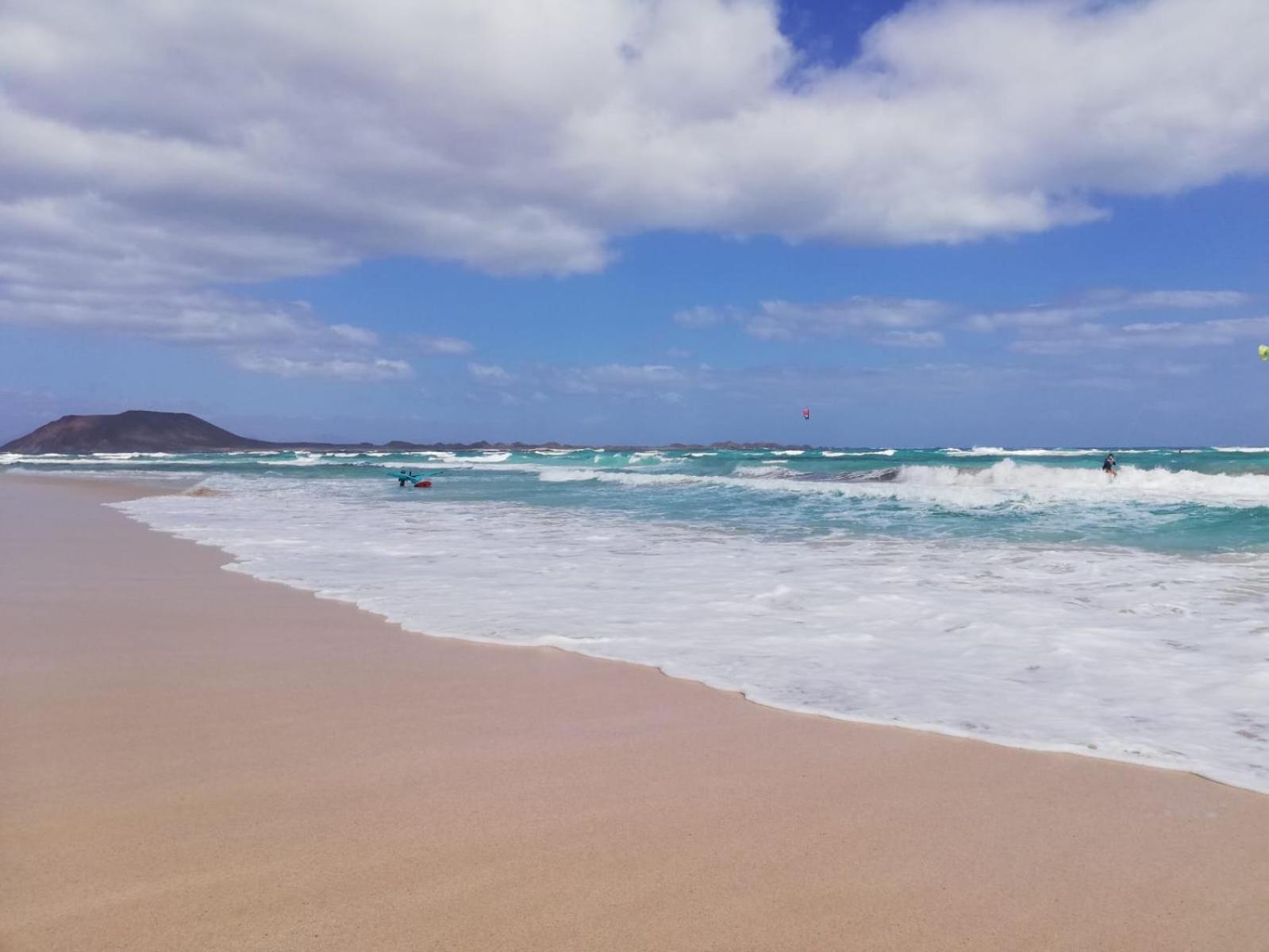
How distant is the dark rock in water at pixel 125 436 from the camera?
102250 mm

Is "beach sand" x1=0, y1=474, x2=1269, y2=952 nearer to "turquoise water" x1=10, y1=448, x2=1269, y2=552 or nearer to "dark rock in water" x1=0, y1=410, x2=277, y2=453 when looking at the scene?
"turquoise water" x1=10, y1=448, x2=1269, y2=552

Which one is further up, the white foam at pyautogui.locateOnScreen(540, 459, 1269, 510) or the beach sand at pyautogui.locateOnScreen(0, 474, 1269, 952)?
the white foam at pyautogui.locateOnScreen(540, 459, 1269, 510)

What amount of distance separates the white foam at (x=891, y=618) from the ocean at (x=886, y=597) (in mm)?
24

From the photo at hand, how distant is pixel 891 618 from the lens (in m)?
5.92

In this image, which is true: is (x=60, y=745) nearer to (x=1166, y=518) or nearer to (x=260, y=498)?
(x=1166, y=518)

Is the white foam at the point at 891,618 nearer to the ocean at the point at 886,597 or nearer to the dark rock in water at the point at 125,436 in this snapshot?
the ocean at the point at 886,597

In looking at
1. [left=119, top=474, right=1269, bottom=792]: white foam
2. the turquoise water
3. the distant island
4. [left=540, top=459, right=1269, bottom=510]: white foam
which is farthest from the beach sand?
the distant island

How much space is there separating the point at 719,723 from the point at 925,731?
85 centimetres

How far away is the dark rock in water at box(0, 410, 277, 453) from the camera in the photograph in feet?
335

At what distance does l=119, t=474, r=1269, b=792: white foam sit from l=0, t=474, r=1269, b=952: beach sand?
0.49 meters

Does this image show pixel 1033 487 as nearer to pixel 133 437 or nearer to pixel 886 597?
pixel 886 597

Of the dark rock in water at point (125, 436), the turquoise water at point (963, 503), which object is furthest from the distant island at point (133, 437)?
the turquoise water at point (963, 503)

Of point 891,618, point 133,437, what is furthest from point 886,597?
point 133,437

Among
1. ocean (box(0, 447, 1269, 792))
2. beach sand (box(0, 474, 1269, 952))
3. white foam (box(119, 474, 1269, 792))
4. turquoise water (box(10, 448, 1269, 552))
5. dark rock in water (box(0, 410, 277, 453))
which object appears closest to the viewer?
beach sand (box(0, 474, 1269, 952))
